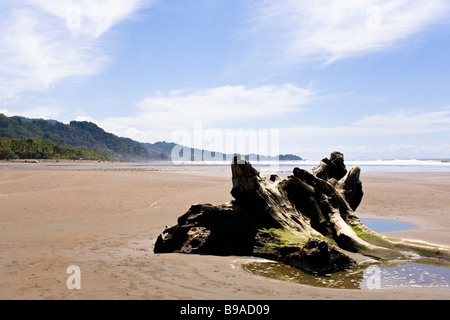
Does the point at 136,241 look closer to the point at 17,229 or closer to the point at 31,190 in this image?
the point at 17,229

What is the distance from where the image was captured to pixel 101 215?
14.2m

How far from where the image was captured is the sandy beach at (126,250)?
5523 mm

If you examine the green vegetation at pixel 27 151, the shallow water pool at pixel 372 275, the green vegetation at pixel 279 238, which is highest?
the green vegetation at pixel 27 151

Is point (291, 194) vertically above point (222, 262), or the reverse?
point (291, 194)

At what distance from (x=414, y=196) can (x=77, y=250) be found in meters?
18.3

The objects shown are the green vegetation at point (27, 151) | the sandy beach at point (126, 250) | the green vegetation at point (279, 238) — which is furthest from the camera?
the green vegetation at point (27, 151)

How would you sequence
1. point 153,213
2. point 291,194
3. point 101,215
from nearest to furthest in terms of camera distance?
point 291,194 → point 101,215 → point 153,213

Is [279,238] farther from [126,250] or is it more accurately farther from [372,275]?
[126,250]

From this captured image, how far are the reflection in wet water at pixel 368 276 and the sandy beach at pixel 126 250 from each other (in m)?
0.34

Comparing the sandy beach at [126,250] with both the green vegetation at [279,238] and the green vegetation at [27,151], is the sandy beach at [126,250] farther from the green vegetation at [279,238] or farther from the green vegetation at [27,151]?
the green vegetation at [27,151]

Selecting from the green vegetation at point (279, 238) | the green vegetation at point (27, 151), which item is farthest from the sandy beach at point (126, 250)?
the green vegetation at point (27, 151)

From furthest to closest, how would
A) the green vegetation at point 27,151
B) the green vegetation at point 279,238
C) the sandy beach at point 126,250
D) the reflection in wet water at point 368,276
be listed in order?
the green vegetation at point 27,151 → the green vegetation at point 279,238 → the reflection in wet water at point 368,276 → the sandy beach at point 126,250

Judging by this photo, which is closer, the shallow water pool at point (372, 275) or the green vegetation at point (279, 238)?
the shallow water pool at point (372, 275)
